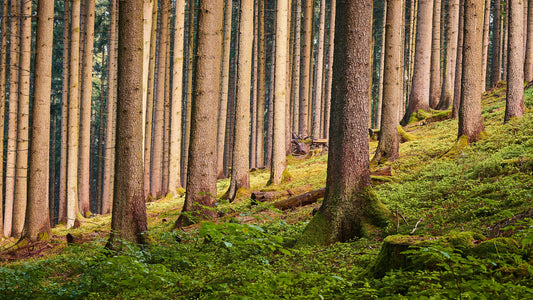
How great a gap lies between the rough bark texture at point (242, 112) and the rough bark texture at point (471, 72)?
19.1 feet

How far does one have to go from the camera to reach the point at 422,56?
16922 millimetres

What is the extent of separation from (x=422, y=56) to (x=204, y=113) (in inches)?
431

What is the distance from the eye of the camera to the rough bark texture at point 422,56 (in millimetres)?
16578

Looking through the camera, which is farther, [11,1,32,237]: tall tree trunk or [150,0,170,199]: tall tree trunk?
[150,0,170,199]: tall tree trunk

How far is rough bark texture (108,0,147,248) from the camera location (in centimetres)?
747

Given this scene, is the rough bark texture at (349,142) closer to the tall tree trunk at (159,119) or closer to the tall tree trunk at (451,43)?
the tall tree trunk at (451,43)

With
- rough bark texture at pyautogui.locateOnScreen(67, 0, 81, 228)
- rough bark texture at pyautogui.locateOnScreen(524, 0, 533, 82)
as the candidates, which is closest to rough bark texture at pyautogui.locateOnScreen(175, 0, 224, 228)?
rough bark texture at pyautogui.locateOnScreen(67, 0, 81, 228)

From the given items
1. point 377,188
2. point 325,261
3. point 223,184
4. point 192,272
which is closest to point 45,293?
point 192,272

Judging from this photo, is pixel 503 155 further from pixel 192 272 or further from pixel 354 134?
pixel 192 272

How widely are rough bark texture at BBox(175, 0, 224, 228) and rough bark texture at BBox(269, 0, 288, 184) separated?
13.6 feet

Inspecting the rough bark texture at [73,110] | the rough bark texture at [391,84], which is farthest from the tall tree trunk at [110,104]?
the rough bark texture at [391,84]

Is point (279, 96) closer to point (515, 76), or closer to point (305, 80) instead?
point (515, 76)

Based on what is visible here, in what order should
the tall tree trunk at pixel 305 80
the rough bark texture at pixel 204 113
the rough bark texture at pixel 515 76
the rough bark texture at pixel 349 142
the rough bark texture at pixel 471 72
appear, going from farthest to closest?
the tall tree trunk at pixel 305 80 < the rough bark texture at pixel 515 76 < the rough bark texture at pixel 471 72 < the rough bark texture at pixel 204 113 < the rough bark texture at pixel 349 142

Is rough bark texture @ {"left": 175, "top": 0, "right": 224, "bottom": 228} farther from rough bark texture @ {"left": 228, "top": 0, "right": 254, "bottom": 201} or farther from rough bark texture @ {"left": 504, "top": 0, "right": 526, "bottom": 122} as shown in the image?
rough bark texture @ {"left": 504, "top": 0, "right": 526, "bottom": 122}
